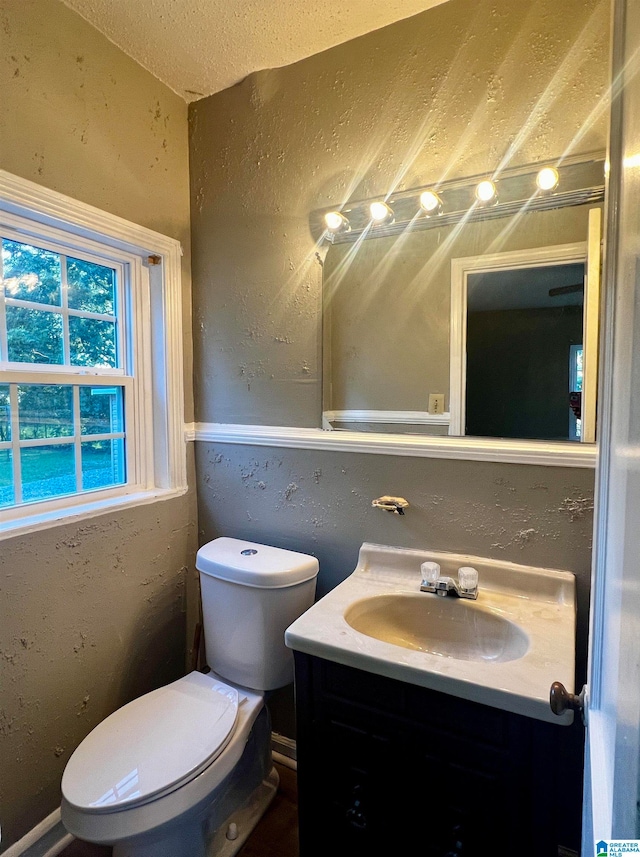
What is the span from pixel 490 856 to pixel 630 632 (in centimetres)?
89

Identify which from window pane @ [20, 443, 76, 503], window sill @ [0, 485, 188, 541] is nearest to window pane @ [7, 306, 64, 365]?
window pane @ [20, 443, 76, 503]

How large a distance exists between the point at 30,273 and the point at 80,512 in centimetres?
73

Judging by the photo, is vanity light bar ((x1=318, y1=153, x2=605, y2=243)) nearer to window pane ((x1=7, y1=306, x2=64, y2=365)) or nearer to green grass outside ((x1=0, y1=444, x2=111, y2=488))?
window pane ((x1=7, y1=306, x2=64, y2=365))

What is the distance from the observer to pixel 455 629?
1.24 metres

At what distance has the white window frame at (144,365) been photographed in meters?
1.45

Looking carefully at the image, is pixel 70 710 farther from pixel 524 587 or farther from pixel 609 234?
pixel 609 234

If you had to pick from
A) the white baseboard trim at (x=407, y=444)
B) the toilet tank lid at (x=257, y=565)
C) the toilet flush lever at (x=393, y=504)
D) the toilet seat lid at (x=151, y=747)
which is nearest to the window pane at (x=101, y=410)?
the white baseboard trim at (x=407, y=444)

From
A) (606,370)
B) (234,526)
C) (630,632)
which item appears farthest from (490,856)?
(234,526)

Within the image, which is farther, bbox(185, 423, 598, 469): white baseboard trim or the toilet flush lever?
the toilet flush lever

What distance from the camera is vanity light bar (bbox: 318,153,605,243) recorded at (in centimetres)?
116

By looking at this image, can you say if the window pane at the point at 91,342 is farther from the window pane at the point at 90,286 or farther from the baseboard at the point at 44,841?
the baseboard at the point at 44,841

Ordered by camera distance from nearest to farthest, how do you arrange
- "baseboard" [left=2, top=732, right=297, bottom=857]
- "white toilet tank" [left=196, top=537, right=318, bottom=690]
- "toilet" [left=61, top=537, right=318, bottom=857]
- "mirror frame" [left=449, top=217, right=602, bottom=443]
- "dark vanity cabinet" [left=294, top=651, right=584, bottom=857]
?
"dark vanity cabinet" [left=294, top=651, right=584, bottom=857]
"toilet" [left=61, top=537, right=318, bottom=857]
"mirror frame" [left=449, top=217, right=602, bottom=443]
"baseboard" [left=2, top=732, right=297, bottom=857]
"white toilet tank" [left=196, top=537, right=318, bottom=690]

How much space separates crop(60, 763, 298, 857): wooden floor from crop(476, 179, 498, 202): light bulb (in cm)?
198

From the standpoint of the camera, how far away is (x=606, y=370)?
630 mm
